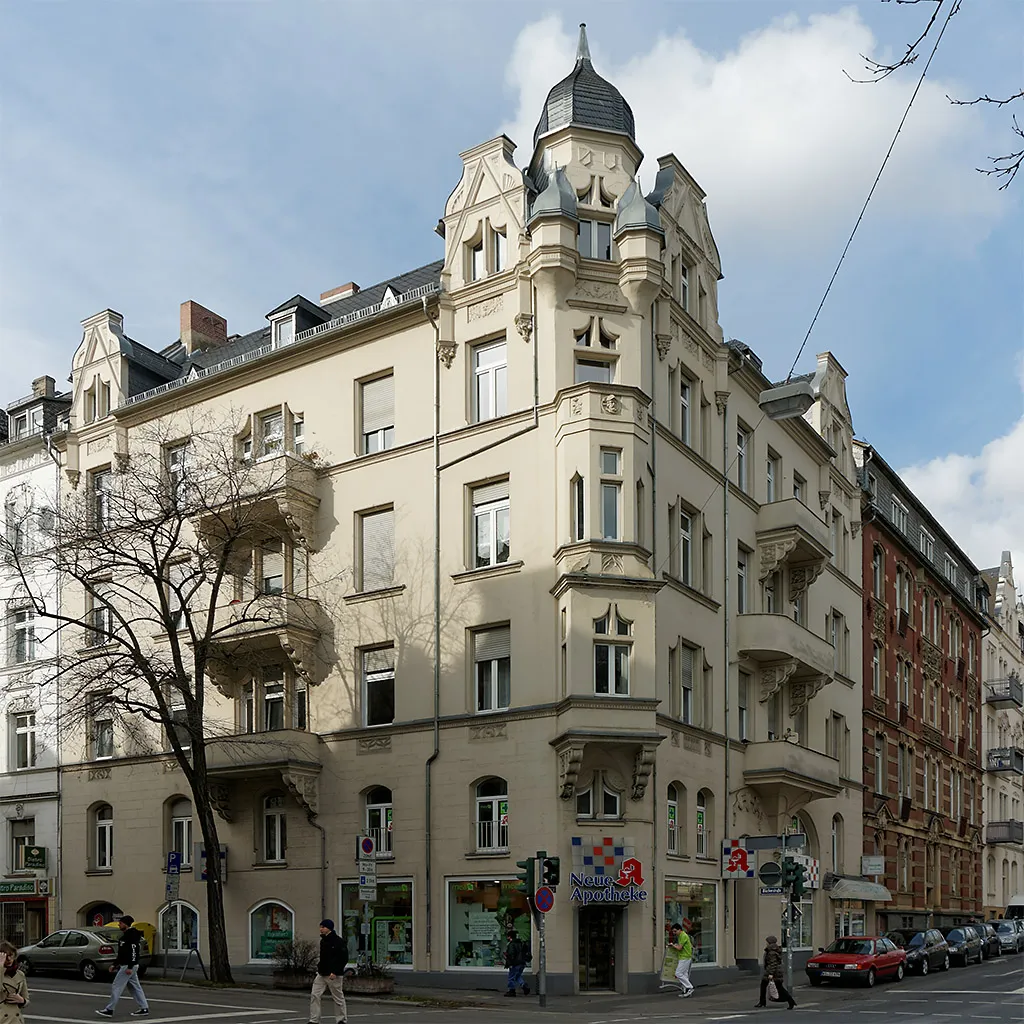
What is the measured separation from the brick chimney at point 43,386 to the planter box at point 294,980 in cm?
2497

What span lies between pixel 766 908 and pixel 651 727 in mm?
9818

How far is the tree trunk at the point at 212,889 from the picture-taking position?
30.5 m

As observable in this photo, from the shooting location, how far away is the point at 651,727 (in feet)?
99.0

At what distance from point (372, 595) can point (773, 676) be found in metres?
11.7

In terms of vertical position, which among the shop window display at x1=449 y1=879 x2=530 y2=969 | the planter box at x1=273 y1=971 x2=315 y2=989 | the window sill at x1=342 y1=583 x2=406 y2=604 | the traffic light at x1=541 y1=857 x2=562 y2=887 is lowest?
the planter box at x1=273 y1=971 x2=315 y2=989

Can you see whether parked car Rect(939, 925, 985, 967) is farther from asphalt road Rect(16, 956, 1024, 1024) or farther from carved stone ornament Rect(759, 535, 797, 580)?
carved stone ornament Rect(759, 535, 797, 580)

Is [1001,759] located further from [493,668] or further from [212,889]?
[212,889]

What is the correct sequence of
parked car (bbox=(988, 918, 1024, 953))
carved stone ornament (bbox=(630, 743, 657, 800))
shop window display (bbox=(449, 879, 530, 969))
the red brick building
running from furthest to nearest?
parked car (bbox=(988, 918, 1024, 953)) < the red brick building < shop window display (bbox=(449, 879, 530, 969)) < carved stone ornament (bbox=(630, 743, 657, 800))

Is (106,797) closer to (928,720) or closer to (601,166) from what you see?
(601,166)

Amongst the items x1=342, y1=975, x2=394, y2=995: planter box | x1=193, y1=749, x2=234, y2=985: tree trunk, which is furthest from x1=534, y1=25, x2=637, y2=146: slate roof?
x1=342, y1=975, x2=394, y2=995: planter box

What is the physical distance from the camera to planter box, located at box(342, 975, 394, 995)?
2822 centimetres

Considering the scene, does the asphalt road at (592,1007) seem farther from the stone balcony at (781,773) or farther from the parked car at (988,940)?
the parked car at (988,940)

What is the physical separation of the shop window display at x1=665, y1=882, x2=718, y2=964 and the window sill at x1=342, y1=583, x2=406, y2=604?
379 inches

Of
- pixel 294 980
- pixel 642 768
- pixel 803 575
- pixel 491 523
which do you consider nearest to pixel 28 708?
pixel 294 980
